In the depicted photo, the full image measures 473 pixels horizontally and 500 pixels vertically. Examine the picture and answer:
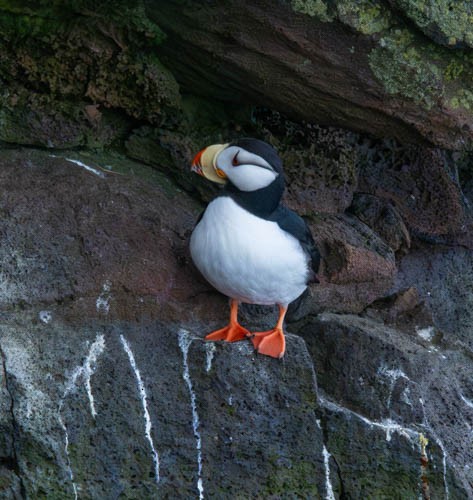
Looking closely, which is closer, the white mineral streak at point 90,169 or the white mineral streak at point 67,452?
the white mineral streak at point 67,452

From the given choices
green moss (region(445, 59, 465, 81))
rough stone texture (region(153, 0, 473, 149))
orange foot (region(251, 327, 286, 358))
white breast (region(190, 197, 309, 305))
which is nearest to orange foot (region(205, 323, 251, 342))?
orange foot (region(251, 327, 286, 358))

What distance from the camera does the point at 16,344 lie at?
11.3ft

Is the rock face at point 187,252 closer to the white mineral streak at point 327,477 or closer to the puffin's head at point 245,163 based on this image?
the white mineral streak at point 327,477

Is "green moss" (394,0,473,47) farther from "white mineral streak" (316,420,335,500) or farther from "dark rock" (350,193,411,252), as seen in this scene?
"white mineral streak" (316,420,335,500)

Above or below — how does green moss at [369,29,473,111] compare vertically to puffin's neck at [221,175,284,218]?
above

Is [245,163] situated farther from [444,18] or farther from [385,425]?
[385,425]

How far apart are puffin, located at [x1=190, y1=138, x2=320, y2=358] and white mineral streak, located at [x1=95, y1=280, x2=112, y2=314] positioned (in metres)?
0.44

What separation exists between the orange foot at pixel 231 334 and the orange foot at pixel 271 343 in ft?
0.26

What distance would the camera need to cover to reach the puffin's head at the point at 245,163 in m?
3.48

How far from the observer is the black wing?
363 centimetres

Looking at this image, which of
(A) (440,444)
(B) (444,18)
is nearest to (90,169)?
(B) (444,18)

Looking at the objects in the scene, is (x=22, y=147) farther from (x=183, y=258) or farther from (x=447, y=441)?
(x=447, y=441)

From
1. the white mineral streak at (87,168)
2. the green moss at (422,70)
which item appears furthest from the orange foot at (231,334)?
the green moss at (422,70)

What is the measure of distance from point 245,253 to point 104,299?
2.42 feet
